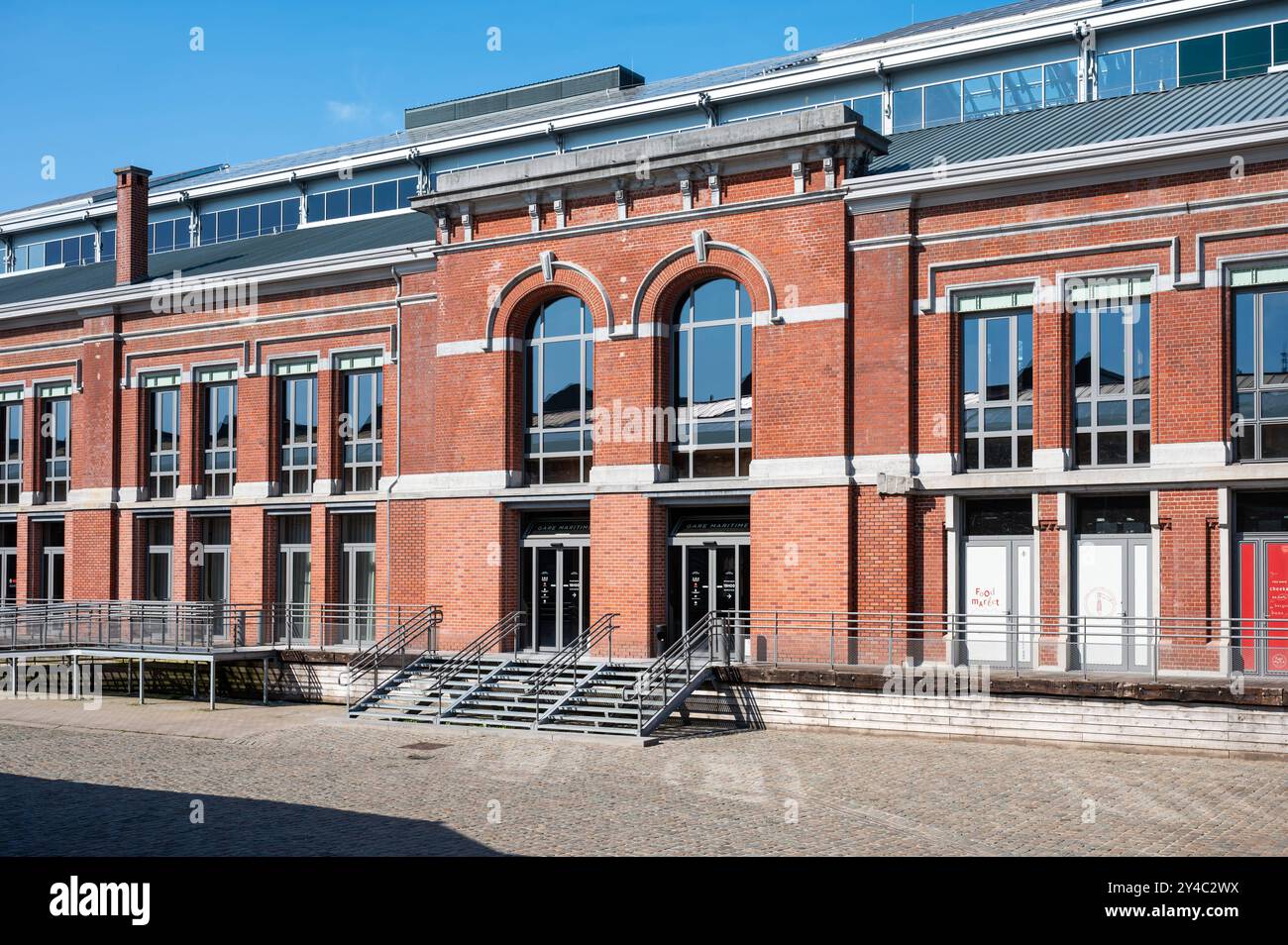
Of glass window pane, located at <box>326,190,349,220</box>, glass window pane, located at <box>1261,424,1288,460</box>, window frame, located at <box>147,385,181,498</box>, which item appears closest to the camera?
glass window pane, located at <box>1261,424,1288,460</box>

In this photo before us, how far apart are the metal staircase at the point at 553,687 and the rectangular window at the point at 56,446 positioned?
1385 centimetres

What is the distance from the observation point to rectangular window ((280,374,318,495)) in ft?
98.3

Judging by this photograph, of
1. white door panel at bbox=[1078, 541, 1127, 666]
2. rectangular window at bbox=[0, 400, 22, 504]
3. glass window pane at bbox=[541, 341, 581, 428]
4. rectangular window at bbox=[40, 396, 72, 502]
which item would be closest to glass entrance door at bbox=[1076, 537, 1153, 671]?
white door panel at bbox=[1078, 541, 1127, 666]

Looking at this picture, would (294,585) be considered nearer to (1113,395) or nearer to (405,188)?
(405,188)

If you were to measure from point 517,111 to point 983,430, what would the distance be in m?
22.0

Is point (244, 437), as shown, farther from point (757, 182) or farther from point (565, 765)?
point (565, 765)

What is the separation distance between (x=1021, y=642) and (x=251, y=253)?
2412 cm

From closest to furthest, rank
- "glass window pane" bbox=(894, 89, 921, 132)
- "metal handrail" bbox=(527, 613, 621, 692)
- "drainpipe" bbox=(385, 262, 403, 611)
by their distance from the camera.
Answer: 1. "metal handrail" bbox=(527, 613, 621, 692)
2. "drainpipe" bbox=(385, 262, 403, 611)
3. "glass window pane" bbox=(894, 89, 921, 132)

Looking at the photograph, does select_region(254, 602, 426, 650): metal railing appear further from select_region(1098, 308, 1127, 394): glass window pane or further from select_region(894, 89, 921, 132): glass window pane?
select_region(894, 89, 921, 132): glass window pane

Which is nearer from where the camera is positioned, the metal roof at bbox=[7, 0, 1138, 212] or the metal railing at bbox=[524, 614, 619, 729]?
the metal railing at bbox=[524, 614, 619, 729]

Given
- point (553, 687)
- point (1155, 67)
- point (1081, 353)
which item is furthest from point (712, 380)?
point (1155, 67)

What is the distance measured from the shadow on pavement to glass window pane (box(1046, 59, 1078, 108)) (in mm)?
25133

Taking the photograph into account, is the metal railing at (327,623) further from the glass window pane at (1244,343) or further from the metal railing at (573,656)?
the glass window pane at (1244,343)

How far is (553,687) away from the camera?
75.1ft
